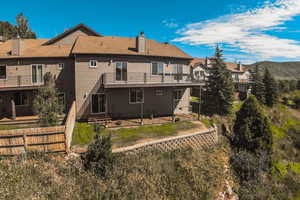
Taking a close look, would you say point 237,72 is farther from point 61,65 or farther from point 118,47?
point 61,65

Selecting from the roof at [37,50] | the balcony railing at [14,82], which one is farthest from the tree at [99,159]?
the balcony railing at [14,82]

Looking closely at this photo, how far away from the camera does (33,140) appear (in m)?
8.41

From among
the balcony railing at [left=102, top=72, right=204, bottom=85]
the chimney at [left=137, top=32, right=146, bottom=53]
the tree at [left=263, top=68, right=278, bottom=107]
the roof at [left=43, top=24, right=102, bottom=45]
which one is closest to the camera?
the balcony railing at [left=102, top=72, right=204, bottom=85]

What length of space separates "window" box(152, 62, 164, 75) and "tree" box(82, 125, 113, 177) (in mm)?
10442

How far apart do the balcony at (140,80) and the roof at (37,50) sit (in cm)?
520

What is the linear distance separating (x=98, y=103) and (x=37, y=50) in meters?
8.54

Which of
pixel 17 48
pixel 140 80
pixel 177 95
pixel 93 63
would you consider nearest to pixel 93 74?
pixel 93 63

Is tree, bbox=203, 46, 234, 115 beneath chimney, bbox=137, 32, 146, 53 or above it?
beneath

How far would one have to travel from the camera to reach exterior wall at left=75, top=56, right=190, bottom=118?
1459 cm

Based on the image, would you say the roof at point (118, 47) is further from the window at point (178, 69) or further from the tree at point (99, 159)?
the tree at point (99, 159)

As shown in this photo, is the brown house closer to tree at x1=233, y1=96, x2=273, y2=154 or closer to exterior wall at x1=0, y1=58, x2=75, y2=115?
exterior wall at x1=0, y1=58, x2=75, y2=115

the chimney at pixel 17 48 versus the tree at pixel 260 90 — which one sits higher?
the chimney at pixel 17 48

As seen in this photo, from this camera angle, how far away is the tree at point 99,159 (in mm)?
7789

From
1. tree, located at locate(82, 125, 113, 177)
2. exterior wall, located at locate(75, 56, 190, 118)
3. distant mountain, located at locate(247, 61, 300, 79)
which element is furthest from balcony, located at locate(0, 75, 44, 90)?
distant mountain, located at locate(247, 61, 300, 79)
